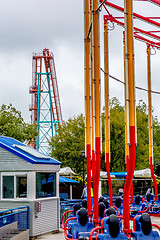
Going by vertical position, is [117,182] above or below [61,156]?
below

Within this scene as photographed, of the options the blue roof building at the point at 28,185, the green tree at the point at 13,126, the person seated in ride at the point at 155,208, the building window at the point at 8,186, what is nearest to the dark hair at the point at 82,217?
the blue roof building at the point at 28,185

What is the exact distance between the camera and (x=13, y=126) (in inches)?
1678

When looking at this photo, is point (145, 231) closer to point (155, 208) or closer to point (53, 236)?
point (53, 236)

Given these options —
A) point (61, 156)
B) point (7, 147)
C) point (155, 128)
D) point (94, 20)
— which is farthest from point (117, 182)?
point (94, 20)

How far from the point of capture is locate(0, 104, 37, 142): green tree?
42094 millimetres

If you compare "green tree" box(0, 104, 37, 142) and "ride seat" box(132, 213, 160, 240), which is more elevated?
"green tree" box(0, 104, 37, 142)

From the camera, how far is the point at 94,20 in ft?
47.5

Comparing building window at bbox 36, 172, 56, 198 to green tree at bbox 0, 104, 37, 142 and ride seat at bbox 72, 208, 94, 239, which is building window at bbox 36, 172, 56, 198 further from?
green tree at bbox 0, 104, 37, 142

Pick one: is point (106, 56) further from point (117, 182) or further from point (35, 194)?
point (117, 182)

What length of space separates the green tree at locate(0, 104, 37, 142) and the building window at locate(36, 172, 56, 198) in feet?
77.4

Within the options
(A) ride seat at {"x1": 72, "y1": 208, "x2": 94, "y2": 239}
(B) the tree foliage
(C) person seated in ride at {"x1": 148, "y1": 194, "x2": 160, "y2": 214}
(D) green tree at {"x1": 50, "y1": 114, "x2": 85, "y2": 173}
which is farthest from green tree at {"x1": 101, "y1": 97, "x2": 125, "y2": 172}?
(A) ride seat at {"x1": 72, "y1": 208, "x2": 94, "y2": 239}

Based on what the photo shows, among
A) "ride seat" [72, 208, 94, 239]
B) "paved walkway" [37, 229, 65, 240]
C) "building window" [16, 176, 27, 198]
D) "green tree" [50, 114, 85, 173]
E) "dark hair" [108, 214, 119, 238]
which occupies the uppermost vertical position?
"green tree" [50, 114, 85, 173]

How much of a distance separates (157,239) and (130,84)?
156 inches

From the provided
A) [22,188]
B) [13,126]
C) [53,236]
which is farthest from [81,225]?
[13,126]
